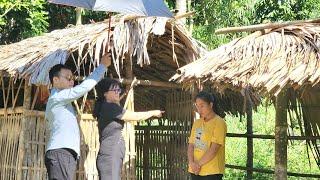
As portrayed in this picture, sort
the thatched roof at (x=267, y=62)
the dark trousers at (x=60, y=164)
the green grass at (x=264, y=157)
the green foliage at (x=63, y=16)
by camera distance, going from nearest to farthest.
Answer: the thatched roof at (x=267, y=62) → the dark trousers at (x=60, y=164) → the green grass at (x=264, y=157) → the green foliage at (x=63, y=16)

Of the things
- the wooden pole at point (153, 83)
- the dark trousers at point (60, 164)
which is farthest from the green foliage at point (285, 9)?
the dark trousers at point (60, 164)

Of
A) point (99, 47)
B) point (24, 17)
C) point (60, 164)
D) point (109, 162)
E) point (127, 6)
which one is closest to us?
point (60, 164)

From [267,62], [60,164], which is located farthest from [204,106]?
[60,164]

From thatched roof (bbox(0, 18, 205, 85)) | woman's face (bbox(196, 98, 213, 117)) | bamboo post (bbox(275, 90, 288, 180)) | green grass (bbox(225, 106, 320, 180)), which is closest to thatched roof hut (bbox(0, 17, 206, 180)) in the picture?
thatched roof (bbox(0, 18, 205, 85))

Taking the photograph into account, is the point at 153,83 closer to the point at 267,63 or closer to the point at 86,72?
the point at 86,72

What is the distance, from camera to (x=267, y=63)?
5086 millimetres

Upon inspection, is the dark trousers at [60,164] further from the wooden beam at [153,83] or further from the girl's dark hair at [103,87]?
the wooden beam at [153,83]

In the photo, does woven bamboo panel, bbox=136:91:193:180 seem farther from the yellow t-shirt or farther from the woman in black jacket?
the woman in black jacket

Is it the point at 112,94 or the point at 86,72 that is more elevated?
the point at 86,72

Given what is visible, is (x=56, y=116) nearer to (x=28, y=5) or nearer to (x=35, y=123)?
(x=35, y=123)

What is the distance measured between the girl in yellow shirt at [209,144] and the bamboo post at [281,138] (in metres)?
0.53

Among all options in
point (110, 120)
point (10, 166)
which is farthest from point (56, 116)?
point (10, 166)

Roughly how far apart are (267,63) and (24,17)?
27.0 feet

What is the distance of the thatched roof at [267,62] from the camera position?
476 centimetres
